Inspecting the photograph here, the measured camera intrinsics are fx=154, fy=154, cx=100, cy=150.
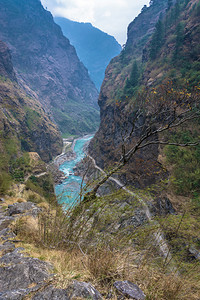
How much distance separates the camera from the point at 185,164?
15500 millimetres

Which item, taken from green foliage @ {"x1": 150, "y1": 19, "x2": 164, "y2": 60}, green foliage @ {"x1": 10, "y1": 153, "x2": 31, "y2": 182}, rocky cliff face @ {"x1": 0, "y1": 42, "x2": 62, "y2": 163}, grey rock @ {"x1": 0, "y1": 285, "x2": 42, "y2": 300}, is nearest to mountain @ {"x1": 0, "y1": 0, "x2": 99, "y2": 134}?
rocky cliff face @ {"x1": 0, "y1": 42, "x2": 62, "y2": 163}

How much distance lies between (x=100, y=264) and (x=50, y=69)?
577 ft

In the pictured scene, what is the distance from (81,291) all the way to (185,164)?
16.4 metres

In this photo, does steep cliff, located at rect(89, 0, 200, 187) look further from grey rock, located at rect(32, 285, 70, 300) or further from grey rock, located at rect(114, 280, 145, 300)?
grey rock, located at rect(32, 285, 70, 300)

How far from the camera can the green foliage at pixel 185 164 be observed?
13645mm

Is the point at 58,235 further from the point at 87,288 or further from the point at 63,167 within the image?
the point at 63,167

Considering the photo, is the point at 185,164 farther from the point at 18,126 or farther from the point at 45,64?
the point at 45,64

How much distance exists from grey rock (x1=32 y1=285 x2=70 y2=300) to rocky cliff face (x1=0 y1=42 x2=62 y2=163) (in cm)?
3907

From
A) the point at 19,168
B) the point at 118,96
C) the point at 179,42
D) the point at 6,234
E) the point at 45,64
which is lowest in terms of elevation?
the point at 6,234

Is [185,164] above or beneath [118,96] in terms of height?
beneath

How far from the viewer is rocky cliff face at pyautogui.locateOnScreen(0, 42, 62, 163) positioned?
40.7m

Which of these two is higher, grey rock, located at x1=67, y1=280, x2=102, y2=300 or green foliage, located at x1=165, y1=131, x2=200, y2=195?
grey rock, located at x1=67, y1=280, x2=102, y2=300

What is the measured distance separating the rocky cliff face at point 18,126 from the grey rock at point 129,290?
129 ft

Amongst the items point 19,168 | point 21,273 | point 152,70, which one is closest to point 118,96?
point 152,70
